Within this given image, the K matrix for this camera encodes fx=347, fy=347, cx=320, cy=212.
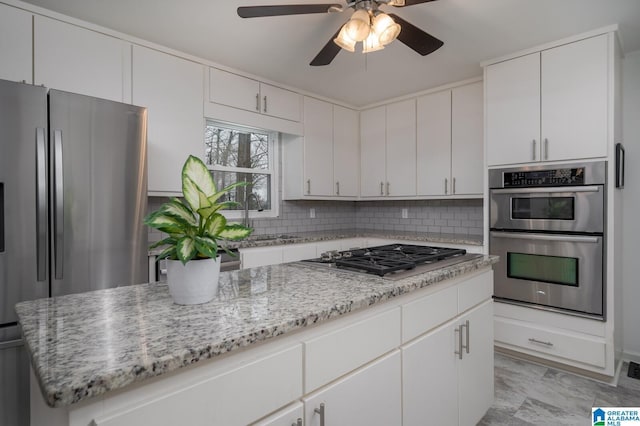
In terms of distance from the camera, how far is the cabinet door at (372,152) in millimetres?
4156

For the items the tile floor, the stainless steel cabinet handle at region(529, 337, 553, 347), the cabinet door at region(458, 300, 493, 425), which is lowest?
the tile floor

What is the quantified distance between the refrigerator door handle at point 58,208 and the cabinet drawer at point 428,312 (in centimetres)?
179

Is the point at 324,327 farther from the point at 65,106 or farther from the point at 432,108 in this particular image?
the point at 432,108

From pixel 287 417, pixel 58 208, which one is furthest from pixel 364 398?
pixel 58 208

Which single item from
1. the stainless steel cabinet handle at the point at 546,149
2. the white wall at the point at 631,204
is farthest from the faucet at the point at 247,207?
the white wall at the point at 631,204

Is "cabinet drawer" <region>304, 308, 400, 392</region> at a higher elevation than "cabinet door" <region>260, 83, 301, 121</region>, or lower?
lower

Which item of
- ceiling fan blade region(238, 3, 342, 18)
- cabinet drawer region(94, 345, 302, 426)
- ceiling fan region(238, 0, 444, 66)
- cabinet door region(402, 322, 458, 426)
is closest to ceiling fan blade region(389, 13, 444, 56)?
ceiling fan region(238, 0, 444, 66)

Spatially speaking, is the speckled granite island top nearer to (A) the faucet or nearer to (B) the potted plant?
(B) the potted plant

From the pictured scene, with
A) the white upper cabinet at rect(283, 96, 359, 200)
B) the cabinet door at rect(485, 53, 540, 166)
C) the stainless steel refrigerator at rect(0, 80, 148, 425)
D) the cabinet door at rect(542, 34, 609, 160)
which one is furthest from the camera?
the white upper cabinet at rect(283, 96, 359, 200)

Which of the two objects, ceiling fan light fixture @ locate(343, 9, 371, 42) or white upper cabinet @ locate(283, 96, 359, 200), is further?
white upper cabinet @ locate(283, 96, 359, 200)

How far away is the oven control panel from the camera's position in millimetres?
2541

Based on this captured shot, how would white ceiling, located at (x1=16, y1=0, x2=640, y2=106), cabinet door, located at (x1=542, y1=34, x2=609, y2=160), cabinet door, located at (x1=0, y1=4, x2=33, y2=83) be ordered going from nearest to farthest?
cabinet door, located at (x1=0, y1=4, x2=33, y2=83) < white ceiling, located at (x1=16, y1=0, x2=640, y2=106) < cabinet door, located at (x1=542, y1=34, x2=609, y2=160)

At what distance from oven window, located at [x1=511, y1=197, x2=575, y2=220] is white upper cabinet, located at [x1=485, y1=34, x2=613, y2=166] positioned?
0.31 m

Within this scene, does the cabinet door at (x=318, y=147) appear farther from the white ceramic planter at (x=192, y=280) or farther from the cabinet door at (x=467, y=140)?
the white ceramic planter at (x=192, y=280)
